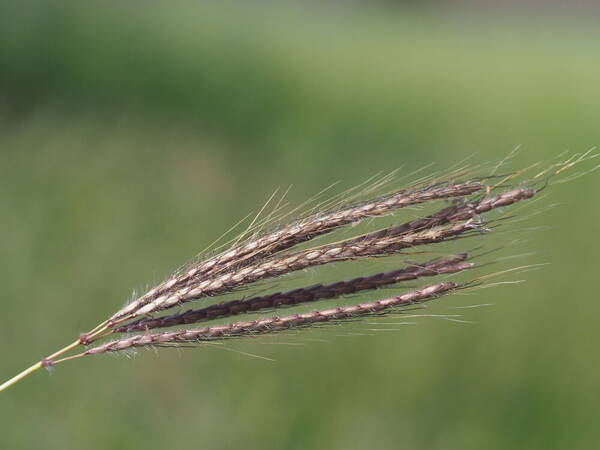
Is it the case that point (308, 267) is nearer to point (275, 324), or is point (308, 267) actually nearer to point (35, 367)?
point (275, 324)

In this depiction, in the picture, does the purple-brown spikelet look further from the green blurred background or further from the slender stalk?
the green blurred background

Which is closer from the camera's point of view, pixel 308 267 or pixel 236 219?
pixel 308 267

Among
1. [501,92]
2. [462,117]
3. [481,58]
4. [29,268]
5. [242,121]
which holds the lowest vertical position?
[29,268]

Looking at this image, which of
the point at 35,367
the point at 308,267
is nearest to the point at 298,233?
the point at 308,267

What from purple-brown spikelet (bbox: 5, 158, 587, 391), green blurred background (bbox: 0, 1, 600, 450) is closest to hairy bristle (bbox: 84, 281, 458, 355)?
purple-brown spikelet (bbox: 5, 158, 587, 391)

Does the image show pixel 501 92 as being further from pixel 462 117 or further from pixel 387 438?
pixel 387 438

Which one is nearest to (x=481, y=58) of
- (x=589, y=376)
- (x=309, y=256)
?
(x=589, y=376)

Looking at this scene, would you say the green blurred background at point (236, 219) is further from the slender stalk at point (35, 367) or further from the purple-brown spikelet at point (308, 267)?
the slender stalk at point (35, 367)

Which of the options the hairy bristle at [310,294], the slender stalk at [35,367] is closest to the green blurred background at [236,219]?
the hairy bristle at [310,294]
